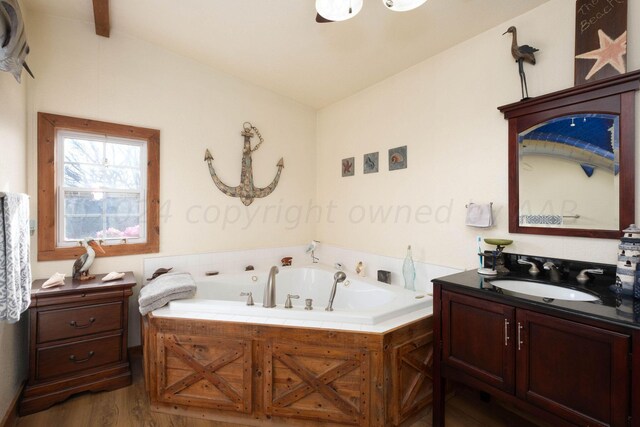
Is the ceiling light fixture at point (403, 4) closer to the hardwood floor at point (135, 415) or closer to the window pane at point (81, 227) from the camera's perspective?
the hardwood floor at point (135, 415)

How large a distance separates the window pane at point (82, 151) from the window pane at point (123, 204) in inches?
12.7

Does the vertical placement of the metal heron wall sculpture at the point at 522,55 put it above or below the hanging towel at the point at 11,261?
above

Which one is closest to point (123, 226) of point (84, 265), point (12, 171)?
point (84, 265)

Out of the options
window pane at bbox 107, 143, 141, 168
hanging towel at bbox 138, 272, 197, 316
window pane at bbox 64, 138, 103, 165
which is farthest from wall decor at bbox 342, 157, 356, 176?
window pane at bbox 64, 138, 103, 165

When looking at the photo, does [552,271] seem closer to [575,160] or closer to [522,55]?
[575,160]

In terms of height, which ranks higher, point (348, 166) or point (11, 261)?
point (348, 166)

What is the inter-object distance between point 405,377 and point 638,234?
4.64 feet

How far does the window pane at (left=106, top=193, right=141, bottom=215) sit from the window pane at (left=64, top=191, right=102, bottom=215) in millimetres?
78

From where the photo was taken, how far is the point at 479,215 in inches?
81.3

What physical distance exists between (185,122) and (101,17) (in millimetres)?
956

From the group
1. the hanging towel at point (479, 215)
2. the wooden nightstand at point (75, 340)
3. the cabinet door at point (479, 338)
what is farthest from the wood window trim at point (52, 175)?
the hanging towel at point (479, 215)

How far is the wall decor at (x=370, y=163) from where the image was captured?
2930mm

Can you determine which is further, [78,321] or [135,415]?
[78,321]

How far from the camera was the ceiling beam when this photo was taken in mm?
2135
